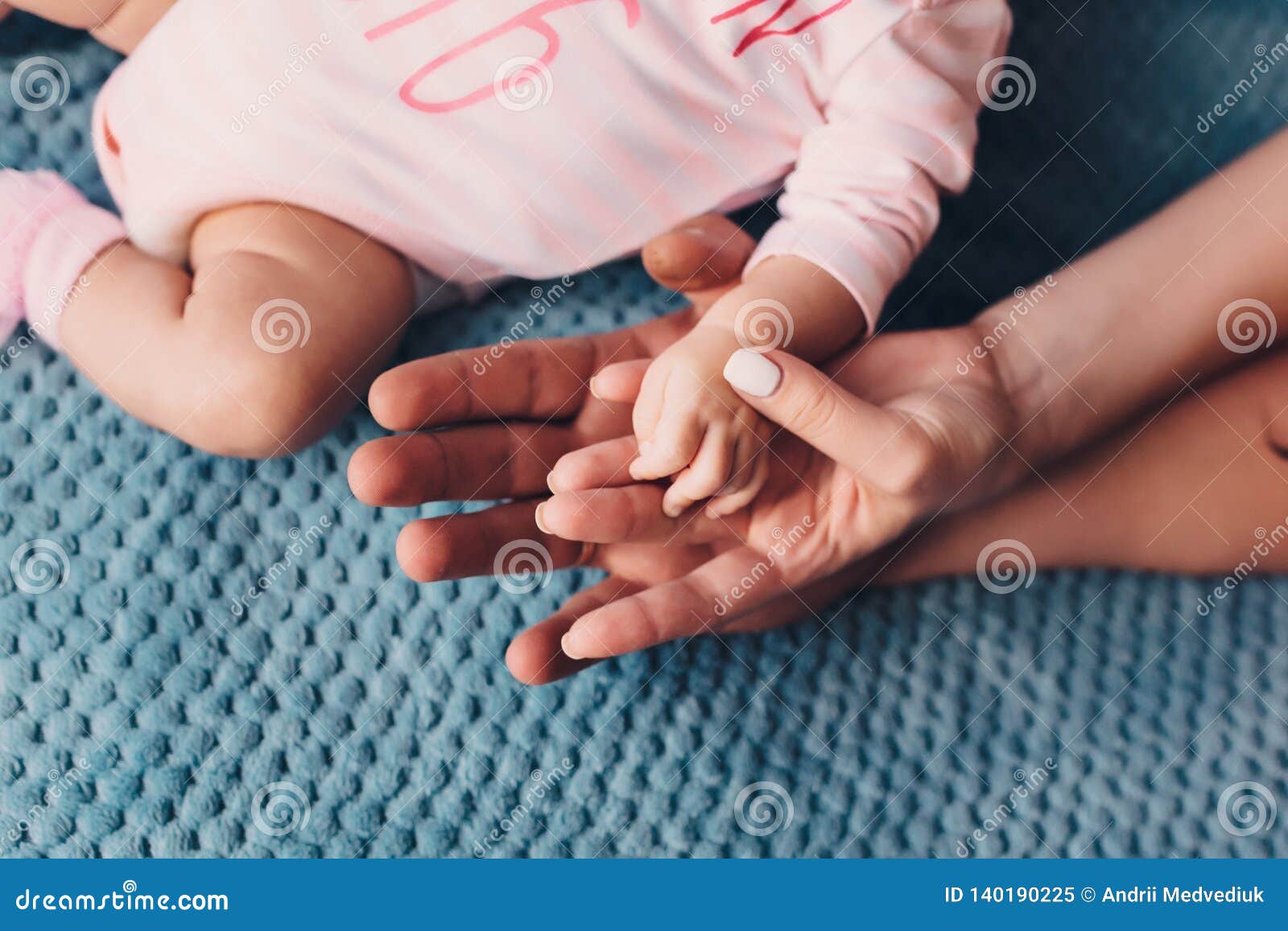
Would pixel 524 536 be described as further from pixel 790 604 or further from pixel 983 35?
pixel 983 35

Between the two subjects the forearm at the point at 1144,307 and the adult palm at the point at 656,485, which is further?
the forearm at the point at 1144,307

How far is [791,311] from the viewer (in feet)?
1.94

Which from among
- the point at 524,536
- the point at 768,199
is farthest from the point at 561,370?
the point at 768,199

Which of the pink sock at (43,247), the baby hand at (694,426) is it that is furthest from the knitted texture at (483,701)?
the baby hand at (694,426)

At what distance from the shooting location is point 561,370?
63cm

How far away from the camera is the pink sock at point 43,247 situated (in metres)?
0.65

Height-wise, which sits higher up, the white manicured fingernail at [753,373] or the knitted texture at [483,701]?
the white manicured fingernail at [753,373]

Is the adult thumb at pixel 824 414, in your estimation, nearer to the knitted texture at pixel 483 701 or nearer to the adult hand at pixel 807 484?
the adult hand at pixel 807 484

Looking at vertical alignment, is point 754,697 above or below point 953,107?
below

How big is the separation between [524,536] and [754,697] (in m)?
0.18

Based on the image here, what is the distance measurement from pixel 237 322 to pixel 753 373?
31 centimetres

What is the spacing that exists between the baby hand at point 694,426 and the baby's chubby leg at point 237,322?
0.68ft

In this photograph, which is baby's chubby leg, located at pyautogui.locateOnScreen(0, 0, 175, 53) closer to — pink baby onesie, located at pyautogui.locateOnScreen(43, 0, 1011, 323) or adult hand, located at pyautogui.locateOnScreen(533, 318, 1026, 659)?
pink baby onesie, located at pyautogui.locateOnScreen(43, 0, 1011, 323)

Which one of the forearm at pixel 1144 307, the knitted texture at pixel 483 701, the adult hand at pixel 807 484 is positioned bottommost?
the knitted texture at pixel 483 701
